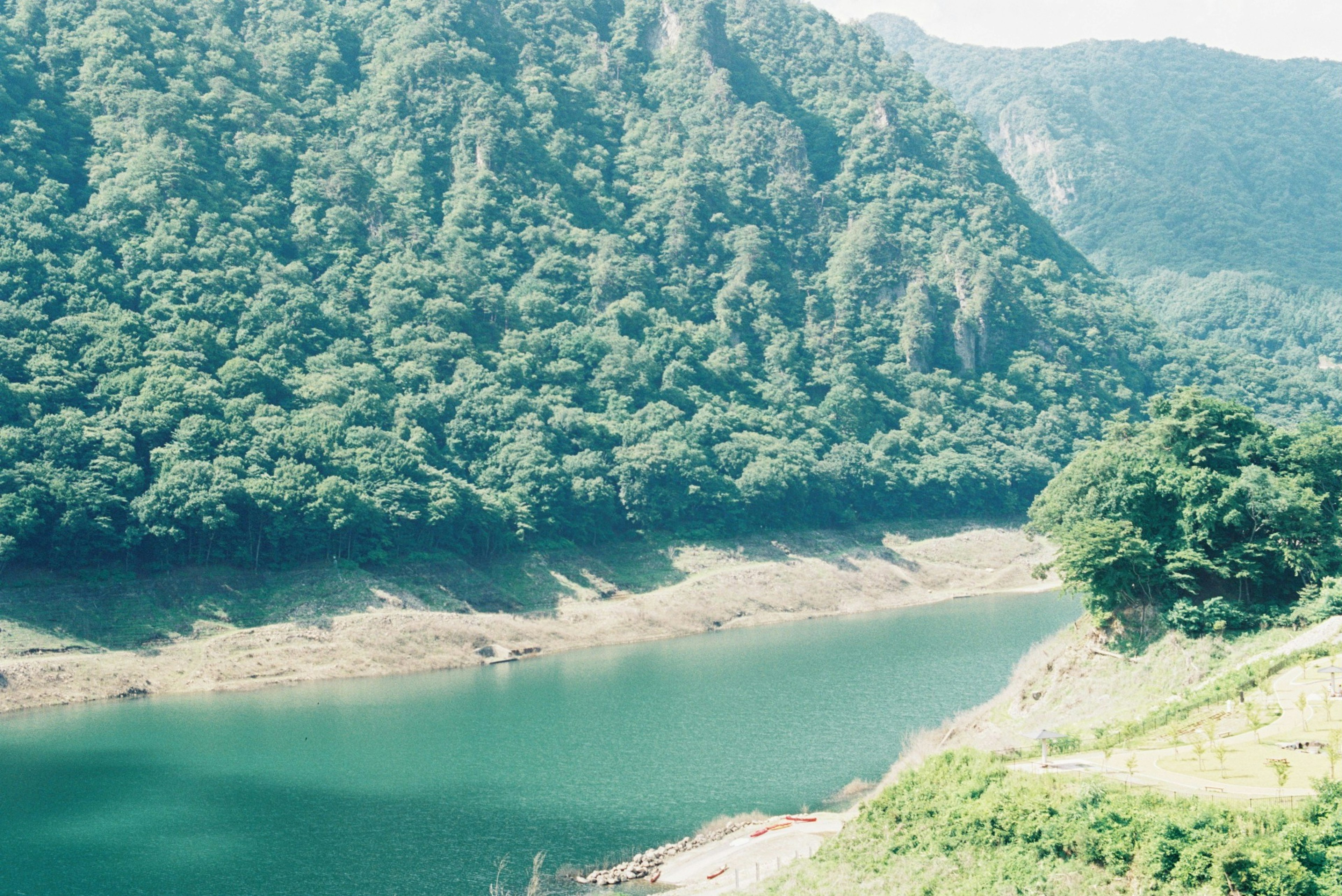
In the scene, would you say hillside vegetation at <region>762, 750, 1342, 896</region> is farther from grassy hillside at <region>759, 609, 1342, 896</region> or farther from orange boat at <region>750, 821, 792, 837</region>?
orange boat at <region>750, 821, 792, 837</region>

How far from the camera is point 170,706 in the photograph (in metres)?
69.7

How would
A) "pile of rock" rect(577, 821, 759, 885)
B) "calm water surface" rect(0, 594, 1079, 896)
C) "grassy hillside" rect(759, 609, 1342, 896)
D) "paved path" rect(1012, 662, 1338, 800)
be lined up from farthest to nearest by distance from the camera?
"calm water surface" rect(0, 594, 1079, 896) → "pile of rock" rect(577, 821, 759, 885) → "paved path" rect(1012, 662, 1338, 800) → "grassy hillside" rect(759, 609, 1342, 896)

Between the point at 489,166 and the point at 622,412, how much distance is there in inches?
1644

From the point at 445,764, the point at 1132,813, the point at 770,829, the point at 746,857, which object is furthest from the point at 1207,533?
the point at 445,764

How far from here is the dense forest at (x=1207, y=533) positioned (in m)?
52.2

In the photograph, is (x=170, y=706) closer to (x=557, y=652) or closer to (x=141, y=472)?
(x=141, y=472)

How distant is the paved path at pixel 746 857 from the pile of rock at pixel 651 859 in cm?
36

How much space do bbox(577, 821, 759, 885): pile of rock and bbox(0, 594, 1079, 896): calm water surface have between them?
1214 millimetres

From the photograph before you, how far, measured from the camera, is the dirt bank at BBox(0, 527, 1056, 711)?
72562 millimetres

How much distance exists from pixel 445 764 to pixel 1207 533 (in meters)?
33.9

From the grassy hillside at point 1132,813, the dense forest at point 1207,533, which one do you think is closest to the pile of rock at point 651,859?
the grassy hillside at point 1132,813

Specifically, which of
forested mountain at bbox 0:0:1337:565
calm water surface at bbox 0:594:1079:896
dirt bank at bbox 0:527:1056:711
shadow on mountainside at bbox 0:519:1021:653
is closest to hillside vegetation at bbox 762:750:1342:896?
calm water surface at bbox 0:594:1079:896

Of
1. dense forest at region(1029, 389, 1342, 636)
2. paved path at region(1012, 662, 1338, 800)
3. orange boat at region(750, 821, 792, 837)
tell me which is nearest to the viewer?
paved path at region(1012, 662, 1338, 800)

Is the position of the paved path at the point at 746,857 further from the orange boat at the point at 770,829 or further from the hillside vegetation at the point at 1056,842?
the hillside vegetation at the point at 1056,842
